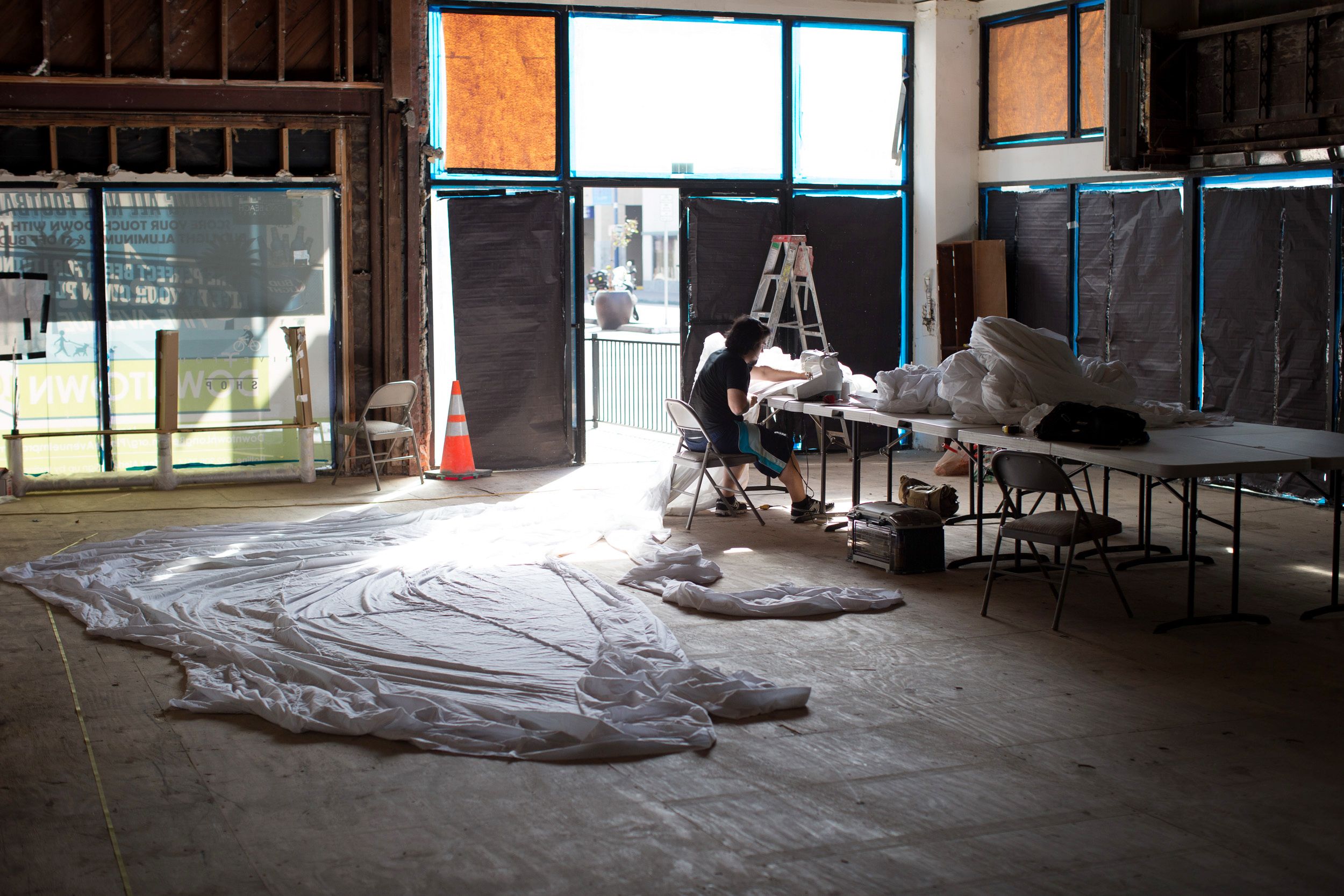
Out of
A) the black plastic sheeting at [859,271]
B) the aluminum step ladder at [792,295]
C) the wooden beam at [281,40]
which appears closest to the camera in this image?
the wooden beam at [281,40]

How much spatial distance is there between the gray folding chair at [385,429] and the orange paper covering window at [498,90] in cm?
193

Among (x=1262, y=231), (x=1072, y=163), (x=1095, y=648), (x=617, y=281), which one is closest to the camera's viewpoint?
(x=1095, y=648)

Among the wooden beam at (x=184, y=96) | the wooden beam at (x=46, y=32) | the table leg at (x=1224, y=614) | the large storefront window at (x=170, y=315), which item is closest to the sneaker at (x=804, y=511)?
the table leg at (x=1224, y=614)

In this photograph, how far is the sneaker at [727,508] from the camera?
820cm

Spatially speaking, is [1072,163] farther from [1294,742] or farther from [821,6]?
[1294,742]

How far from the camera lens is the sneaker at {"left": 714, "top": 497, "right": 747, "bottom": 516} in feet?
26.9

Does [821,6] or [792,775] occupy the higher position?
[821,6]

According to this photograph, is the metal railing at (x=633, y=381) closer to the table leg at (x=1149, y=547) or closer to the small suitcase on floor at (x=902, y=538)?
the small suitcase on floor at (x=902, y=538)

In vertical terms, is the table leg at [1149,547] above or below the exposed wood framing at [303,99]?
below

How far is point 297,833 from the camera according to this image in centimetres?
343

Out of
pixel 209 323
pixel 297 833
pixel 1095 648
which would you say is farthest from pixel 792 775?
pixel 209 323

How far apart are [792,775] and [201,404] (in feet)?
23.1

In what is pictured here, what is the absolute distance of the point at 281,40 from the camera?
9219 mm

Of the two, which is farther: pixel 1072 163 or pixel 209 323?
pixel 1072 163
